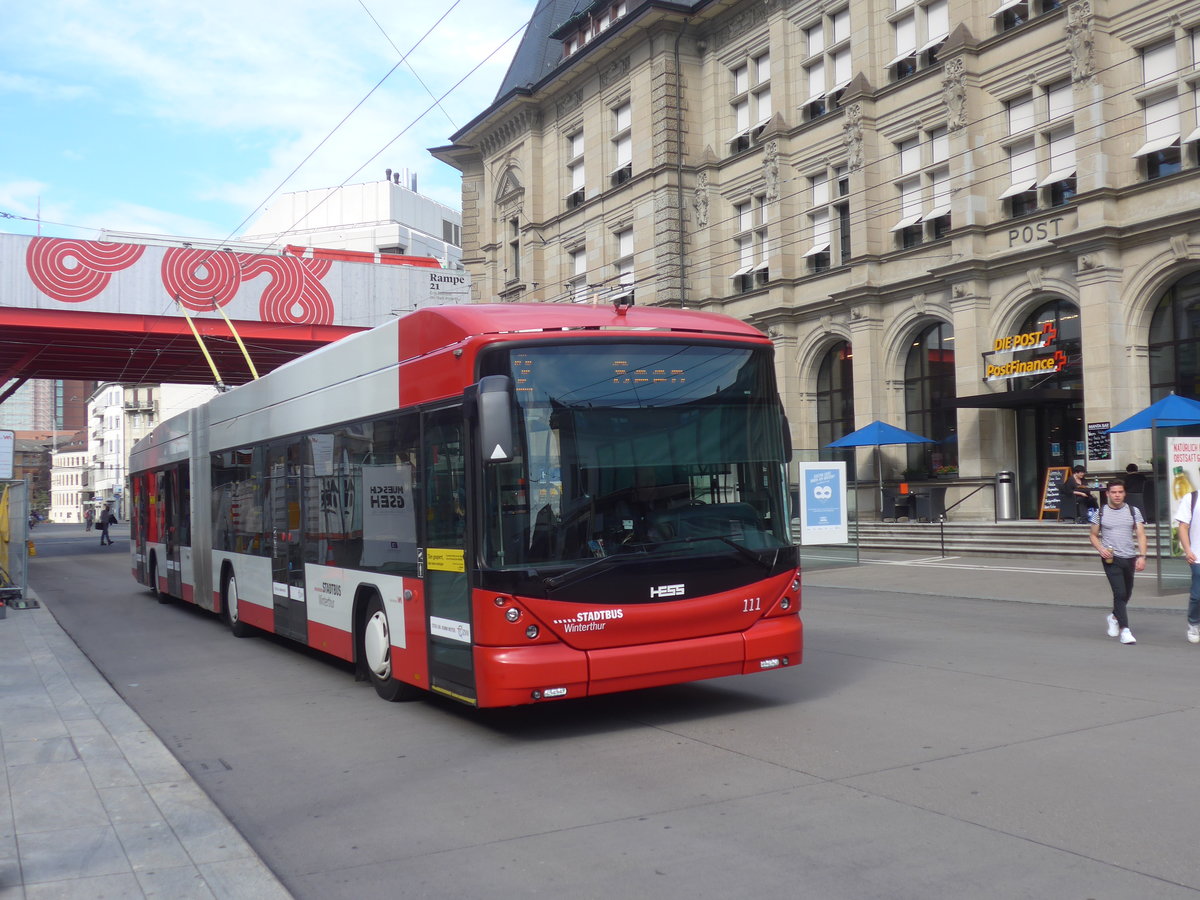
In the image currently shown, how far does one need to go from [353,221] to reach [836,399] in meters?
61.5

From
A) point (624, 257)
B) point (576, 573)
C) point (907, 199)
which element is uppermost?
point (624, 257)

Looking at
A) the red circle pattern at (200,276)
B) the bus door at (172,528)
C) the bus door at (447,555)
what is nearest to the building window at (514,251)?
the red circle pattern at (200,276)

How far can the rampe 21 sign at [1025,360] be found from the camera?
2645cm

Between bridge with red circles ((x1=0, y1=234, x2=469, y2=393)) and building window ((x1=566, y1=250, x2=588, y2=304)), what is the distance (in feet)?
14.7

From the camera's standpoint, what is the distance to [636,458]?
7.61 meters

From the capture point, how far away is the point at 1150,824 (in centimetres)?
534

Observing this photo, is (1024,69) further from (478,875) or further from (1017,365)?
(478,875)

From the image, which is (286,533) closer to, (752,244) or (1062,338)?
(1062,338)

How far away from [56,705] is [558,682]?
486 centimetres

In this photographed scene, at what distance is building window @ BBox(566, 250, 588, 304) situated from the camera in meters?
41.5

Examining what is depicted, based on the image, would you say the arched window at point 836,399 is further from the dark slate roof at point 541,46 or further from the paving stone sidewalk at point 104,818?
the paving stone sidewalk at point 104,818

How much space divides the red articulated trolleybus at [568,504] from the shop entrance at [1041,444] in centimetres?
2084

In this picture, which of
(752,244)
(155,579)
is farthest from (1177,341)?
(155,579)

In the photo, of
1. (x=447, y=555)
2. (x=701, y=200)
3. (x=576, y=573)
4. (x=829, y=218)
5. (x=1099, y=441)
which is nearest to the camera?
(x=576, y=573)
